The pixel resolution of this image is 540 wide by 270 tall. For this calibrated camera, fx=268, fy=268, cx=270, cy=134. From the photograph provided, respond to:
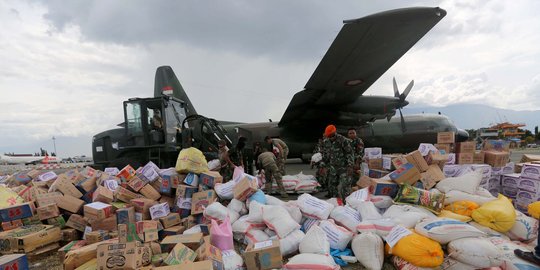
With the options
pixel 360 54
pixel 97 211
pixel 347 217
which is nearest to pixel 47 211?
pixel 97 211

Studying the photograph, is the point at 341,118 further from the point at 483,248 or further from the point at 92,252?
the point at 92,252

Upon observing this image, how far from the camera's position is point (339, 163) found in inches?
195

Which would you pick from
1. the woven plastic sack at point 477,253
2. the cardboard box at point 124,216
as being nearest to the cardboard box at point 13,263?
the cardboard box at point 124,216

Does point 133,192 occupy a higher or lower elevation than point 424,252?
higher

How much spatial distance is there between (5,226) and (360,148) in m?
5.91

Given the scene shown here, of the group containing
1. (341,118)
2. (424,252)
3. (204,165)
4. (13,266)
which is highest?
(341,118)

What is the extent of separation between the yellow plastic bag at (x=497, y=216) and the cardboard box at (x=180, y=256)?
3.14 meters

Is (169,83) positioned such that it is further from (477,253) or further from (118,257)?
(477,253)

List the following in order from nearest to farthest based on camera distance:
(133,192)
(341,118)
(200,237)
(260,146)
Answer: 1. (200,237)
2. (133,192)
3. (260,146)
4. (341,118)

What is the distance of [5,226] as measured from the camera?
3.71 meters

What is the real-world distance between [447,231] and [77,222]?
479cm

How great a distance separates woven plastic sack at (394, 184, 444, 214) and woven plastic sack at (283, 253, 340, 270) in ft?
5.30

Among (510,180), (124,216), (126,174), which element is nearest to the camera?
(124,216)

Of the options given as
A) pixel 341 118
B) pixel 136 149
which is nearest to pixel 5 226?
pixel 136 149
